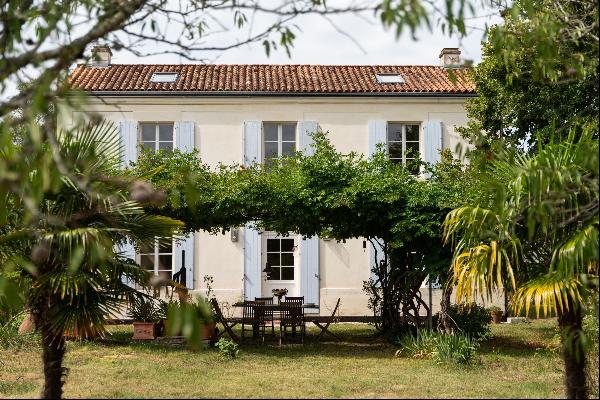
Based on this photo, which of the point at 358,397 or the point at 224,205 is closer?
the point at 358,397

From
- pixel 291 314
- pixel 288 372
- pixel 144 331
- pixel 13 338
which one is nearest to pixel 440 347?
pixel 288 372

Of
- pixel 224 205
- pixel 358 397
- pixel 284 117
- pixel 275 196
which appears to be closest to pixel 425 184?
pixel 275 196

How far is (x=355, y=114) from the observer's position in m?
19.6

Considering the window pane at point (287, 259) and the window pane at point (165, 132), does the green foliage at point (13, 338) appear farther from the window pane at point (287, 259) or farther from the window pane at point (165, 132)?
the window pane at point (287, 259)

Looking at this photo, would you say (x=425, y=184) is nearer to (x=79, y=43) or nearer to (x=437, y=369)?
(x=437, y=369)

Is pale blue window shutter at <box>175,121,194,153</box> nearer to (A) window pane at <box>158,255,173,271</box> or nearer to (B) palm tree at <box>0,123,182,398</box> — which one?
(A) window pane at <box>158,255,173,271</box>

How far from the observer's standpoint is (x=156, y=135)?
63.9 ft

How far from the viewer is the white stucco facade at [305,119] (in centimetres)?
1925

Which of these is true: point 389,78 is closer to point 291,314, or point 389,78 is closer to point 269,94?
point 269,94

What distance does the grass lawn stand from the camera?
8422 millimetres

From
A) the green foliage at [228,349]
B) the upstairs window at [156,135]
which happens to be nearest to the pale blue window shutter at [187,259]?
the upstairs window at [156,135]

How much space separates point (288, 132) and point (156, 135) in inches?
131

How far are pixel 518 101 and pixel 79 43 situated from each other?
11.4m

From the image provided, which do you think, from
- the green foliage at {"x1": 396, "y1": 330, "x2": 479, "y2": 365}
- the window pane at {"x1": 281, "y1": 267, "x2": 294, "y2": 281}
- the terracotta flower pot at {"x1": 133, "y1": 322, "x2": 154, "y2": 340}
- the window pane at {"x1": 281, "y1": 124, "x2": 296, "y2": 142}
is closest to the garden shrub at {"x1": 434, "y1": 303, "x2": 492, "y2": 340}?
the green foliage at {"x1": 396, "y1": 330, "x2": 479, "y2": 365}
